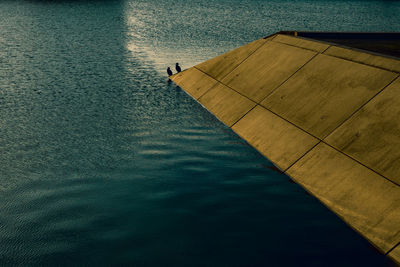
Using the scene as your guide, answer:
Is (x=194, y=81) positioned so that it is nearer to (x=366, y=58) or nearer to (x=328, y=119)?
(x=366, y=58)

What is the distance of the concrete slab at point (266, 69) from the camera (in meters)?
19.2

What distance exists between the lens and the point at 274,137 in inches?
607

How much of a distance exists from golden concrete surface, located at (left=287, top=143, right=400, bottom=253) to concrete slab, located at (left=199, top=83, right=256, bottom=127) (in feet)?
19.3

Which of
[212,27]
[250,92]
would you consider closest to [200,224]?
[250,92]

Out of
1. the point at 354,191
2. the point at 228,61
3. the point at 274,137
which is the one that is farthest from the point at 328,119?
the point at 228,61

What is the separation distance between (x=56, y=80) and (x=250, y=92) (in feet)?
42.2

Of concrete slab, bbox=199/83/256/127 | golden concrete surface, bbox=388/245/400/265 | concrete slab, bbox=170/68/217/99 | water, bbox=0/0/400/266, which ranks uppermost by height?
concrete slab, bbox=170/68/217/99

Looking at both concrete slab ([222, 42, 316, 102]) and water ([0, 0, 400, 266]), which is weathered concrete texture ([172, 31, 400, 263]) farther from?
water ([0, 0, 400, 266])

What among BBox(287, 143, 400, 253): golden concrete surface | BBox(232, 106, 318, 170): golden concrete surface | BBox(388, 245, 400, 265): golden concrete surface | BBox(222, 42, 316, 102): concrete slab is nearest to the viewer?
BBox(388, 245, 400, 265): golden concrete surface

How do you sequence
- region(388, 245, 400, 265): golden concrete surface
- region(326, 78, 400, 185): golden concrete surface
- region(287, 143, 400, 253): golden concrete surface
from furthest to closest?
region(326, 78, 400, 185): golden concrete surface < region(287, 143, 400, 253): golden concrete surface < region(388, 245, 400, 265): golden concrete surface

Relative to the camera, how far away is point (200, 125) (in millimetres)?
18641

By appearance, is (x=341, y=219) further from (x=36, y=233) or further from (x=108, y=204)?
(x=36, y=233)

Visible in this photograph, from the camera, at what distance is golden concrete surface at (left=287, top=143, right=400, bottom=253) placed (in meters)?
9.49

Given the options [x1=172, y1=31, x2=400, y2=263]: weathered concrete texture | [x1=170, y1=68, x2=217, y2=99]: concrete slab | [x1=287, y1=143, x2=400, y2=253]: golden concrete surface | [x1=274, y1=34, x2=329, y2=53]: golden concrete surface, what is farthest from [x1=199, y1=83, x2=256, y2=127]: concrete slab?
[x1=287, y1=143, x2=400, y2=253]: golden concrete surface
